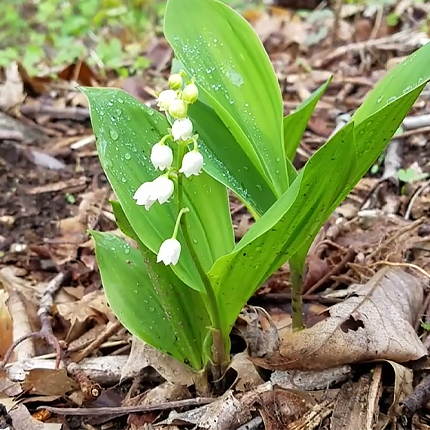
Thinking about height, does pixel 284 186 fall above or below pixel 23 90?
above

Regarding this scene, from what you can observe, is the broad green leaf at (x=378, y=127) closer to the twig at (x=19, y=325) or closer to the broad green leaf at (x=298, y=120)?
the broad green leaf at (x=298, y=120)

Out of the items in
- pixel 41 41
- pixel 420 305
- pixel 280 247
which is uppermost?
Result: pixel 280 247

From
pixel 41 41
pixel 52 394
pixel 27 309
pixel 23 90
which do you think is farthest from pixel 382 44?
pixel 41 41

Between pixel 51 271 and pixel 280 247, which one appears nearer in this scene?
pixel 280 247

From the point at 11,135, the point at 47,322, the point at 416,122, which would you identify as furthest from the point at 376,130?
the point at 11,135

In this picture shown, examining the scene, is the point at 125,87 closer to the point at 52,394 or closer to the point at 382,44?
the point at 382,44

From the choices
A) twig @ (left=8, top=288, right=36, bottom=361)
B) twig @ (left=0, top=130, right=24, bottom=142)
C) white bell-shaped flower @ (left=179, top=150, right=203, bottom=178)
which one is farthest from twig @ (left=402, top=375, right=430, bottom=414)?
twig @ (left=0, top=130, right=24, bottom=142)
